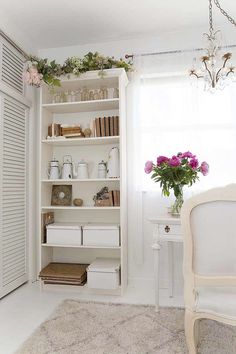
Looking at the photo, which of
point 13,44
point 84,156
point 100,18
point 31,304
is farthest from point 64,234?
point 100,18

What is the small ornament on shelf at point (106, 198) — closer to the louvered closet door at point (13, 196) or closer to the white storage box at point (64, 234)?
the white storage box at point (64, 234)

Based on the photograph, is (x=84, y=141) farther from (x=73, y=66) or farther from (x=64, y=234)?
(x=64, y=234)

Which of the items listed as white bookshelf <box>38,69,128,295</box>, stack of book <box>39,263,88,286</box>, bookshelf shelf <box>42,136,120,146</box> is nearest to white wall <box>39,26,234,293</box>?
white bookshelf <box>38,69,128,295</box>

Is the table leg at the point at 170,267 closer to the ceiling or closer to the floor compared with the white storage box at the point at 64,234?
closer to the floor

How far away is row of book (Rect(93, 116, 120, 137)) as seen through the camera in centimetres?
274

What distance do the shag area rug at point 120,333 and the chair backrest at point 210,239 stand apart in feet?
1.73

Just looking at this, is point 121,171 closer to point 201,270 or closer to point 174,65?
point 174,65

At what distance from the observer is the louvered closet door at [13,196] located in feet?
8.39

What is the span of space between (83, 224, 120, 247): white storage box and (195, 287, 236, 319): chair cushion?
1187mm

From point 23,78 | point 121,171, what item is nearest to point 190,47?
point 121,171

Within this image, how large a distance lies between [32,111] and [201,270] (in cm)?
243

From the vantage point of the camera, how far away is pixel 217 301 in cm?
141

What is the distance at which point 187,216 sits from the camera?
1460 mm

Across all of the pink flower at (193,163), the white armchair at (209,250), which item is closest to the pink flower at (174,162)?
the pink flower at (193,163)
